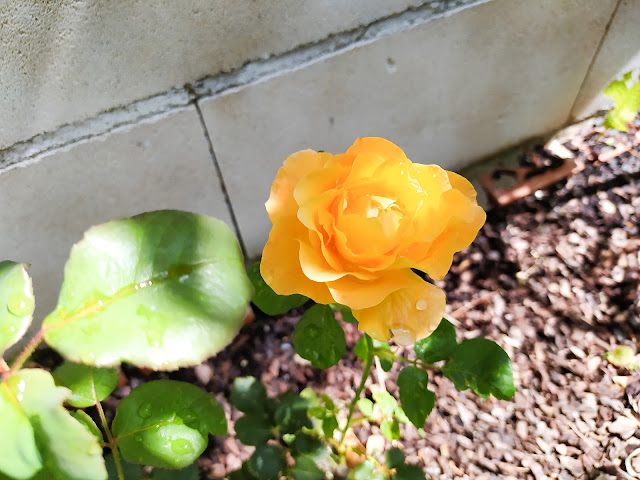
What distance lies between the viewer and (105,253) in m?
0.58

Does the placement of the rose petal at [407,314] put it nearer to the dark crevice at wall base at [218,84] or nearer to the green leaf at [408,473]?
the green leaf at [408,473]

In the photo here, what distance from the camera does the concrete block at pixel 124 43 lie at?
0.92m

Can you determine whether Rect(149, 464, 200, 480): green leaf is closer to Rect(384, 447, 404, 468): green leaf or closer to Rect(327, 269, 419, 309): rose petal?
Rect(384, 447, 404, 468): green leaf

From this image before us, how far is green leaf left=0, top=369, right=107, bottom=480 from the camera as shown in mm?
476

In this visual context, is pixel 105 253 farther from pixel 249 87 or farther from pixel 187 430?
pixel 249 87

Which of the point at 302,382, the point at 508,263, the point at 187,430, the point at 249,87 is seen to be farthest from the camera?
the point at 508,263

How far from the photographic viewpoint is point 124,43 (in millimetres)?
986

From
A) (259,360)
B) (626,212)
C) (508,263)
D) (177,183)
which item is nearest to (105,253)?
(177,183)

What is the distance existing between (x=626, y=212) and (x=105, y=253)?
1.53 metres

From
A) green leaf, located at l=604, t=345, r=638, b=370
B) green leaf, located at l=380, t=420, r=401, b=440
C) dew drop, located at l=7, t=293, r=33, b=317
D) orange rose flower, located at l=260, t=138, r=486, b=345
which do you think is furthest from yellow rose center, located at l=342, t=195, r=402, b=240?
green leaf, located at l=604, t=345, r=638, b=370

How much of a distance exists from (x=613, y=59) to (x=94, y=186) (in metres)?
1.49

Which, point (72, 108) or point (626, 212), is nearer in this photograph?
point (72, 108)

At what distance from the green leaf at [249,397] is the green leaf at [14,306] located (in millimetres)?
513

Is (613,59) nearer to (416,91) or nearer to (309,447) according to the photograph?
(416,91)
